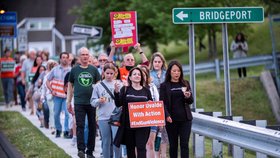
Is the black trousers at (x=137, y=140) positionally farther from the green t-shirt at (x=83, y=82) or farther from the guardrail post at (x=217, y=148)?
the green t-shirt at (x=83, y=82)

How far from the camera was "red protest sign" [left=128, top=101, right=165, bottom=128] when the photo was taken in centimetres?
1199

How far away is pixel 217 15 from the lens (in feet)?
50.0

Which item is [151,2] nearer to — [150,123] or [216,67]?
[216,67]

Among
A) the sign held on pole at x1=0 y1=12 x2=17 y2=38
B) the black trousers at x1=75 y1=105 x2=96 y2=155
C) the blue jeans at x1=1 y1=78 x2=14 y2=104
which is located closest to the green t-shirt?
the black trousers at x1=75 y1=105 x2=96 y2=155

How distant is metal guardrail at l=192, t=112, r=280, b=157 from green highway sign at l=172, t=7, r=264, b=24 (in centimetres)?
182

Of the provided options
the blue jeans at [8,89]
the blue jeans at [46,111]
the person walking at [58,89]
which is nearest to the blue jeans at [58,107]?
the person walking at [58,89]

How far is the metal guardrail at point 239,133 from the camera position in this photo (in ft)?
37.2

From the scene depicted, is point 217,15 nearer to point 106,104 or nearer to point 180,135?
point 106,104

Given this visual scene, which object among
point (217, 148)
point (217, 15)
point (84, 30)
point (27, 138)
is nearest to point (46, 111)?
point (27, 138)

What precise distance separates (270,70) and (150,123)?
57.1 feet

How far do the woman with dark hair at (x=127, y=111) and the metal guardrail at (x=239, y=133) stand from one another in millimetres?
1368

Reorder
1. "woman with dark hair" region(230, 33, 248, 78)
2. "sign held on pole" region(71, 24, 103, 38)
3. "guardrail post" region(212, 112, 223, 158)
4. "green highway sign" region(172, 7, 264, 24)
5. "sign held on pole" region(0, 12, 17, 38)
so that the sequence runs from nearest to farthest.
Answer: "guardrail post" region(212, 112, 223, 158)
"green highway sign" region(172, 7, 264, 24)
"sign held on pole" region(71, 24, 103, 38)
"woman with dark hair" region(230, 33, 248, 78)
"sign held on pole" region(0, 12, 17, 38)

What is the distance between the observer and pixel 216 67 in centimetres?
2952

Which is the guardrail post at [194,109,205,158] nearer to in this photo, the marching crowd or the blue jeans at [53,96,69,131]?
the marching crowd
